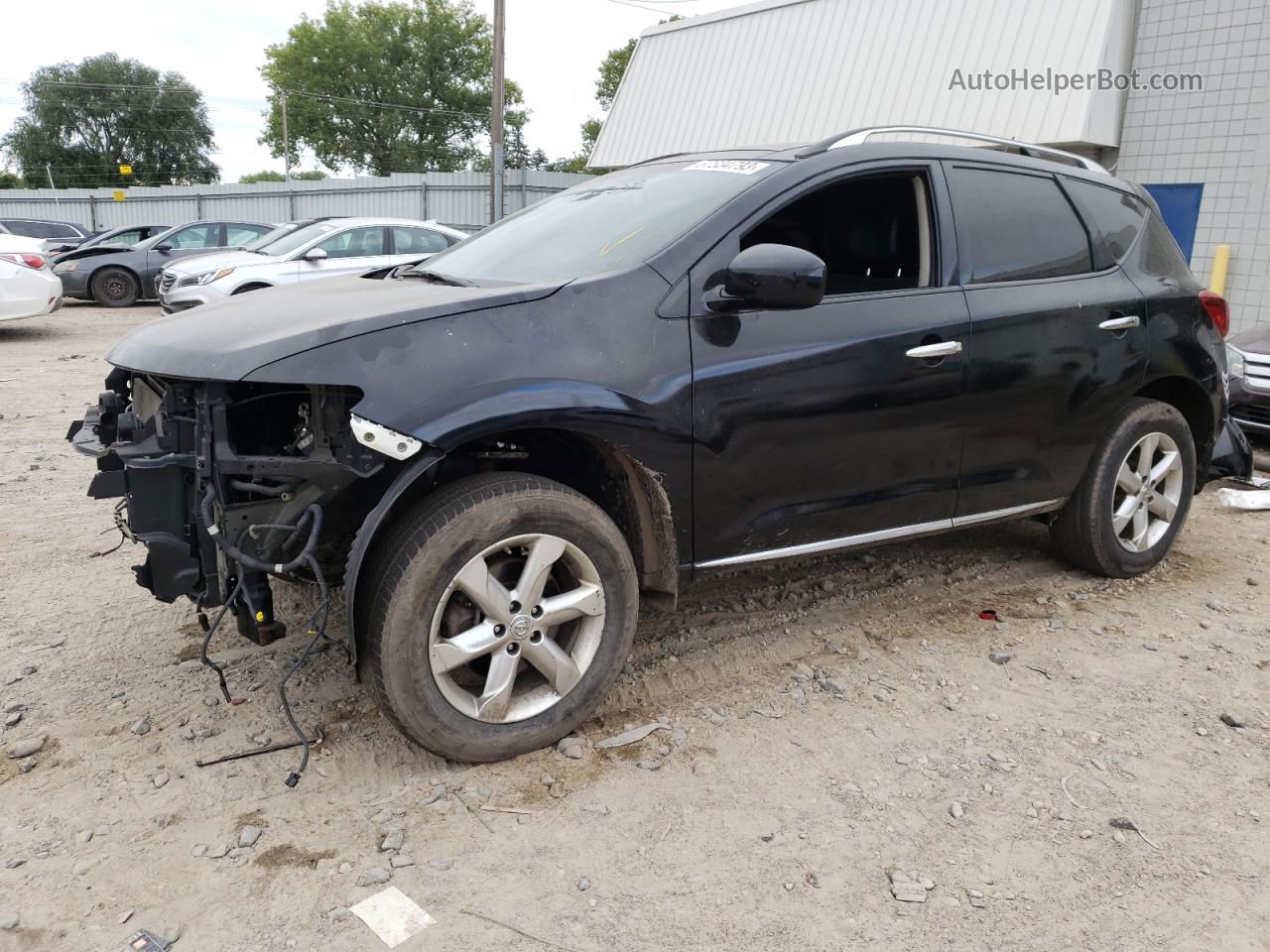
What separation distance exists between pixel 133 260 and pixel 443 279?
16.3 metres

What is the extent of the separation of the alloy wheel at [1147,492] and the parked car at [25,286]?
38.6 ft

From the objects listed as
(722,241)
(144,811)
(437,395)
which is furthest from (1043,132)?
(144,811)

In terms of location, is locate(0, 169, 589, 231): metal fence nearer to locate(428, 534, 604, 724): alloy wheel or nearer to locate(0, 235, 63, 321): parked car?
locate(0, 235, 63, 321): parked car

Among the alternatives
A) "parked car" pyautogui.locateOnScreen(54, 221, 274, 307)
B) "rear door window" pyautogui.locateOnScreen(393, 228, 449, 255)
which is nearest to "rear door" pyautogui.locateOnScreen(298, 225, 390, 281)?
"rear door window" pyautogui.locateOnScreen(393, 228, 449, 255)

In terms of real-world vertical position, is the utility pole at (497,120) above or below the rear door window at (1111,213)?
above

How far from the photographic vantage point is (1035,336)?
379cm

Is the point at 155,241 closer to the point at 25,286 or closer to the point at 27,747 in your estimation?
the point at 25,286

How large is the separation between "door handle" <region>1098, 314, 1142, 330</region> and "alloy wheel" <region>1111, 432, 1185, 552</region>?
0.53m

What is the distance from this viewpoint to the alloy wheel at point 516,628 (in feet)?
9.02

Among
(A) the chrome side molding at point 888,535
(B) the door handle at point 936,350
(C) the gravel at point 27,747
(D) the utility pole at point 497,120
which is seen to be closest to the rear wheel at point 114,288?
(D) the utility pole at point 497,120

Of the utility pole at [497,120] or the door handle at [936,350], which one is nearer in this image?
the door handle at [936,350]

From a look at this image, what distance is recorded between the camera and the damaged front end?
2.63m

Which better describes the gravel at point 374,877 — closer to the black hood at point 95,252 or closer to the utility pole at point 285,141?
the black hood at point 95,252

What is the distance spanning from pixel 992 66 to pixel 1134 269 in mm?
8671
